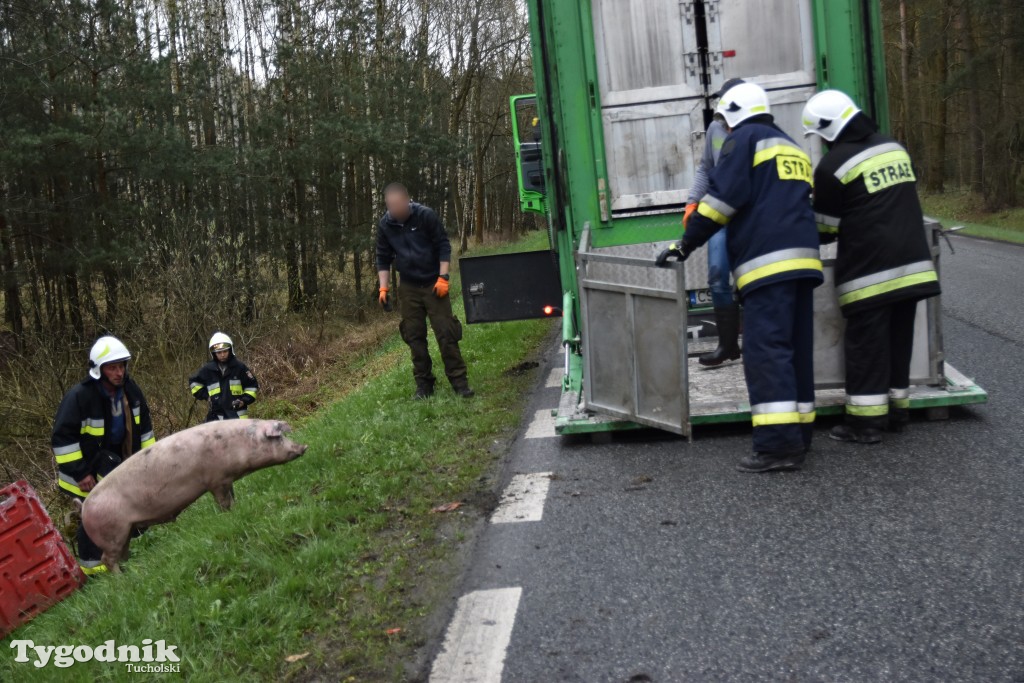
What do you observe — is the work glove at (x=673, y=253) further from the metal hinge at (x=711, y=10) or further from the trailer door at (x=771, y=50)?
the metal hinge at (x=711, y=10)

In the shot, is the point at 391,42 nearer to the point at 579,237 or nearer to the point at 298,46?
the point at 298,46

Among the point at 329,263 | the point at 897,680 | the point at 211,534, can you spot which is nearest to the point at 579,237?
the point at 211,534

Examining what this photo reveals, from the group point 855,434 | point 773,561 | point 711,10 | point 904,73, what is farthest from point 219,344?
point 904,73

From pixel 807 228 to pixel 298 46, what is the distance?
59.1 ft

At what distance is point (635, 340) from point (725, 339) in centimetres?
154

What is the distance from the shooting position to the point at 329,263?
20.4 meters

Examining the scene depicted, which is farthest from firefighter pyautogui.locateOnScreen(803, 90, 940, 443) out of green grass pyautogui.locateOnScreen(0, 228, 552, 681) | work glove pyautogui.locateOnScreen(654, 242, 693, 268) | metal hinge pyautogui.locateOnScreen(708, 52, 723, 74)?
green grass pyautogui.locateOnScreen(0, 228, 552, 681)

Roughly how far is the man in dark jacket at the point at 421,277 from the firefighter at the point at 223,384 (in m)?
1.44

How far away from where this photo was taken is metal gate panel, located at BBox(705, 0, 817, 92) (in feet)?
20.6

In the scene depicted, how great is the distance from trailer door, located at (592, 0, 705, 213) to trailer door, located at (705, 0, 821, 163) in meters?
0.16

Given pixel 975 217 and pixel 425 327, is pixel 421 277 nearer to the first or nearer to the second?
pixel 425 327

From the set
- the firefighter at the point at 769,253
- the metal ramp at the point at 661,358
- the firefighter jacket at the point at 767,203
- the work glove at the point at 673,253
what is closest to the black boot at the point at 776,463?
the firefighter at the point at 769,253

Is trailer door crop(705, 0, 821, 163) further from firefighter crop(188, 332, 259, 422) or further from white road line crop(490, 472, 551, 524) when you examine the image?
firefighter crop(188, 332, 259, 422)

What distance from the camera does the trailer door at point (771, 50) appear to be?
6.28m
